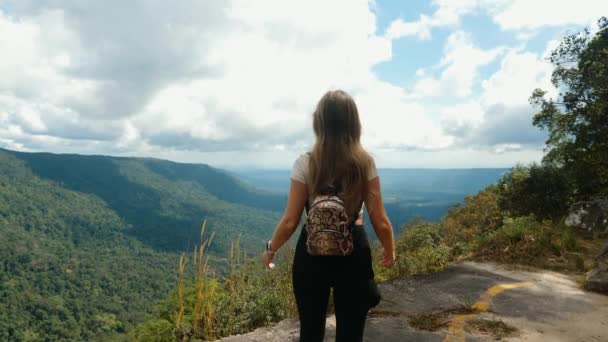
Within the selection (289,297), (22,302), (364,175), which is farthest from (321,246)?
(22,302)

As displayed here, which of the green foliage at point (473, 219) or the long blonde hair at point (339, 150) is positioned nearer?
the long blonde hair at point (339, 150)

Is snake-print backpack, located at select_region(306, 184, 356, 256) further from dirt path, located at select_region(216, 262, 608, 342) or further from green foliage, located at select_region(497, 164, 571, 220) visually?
green foliage, located at select_region(497, 164, 571, 220)

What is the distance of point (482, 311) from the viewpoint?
14.8 feet

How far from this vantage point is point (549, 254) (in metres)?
7.33

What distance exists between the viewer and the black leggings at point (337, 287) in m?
2.02

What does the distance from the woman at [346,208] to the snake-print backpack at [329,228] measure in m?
0.07

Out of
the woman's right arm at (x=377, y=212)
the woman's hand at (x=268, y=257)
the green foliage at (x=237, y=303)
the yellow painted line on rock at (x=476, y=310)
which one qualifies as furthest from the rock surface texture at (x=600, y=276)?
the woman's hand at (x=268, y=257)

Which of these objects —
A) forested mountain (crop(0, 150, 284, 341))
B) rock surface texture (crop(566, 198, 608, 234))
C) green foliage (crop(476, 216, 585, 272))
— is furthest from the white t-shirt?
forested mountain (crop(0, 150, 284, 341))

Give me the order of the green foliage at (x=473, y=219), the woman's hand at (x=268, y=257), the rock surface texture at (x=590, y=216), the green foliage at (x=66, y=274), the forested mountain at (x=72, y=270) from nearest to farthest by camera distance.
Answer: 1. the woman's hand at (x=268, y=257)
2. the rock surface texture at (x=590, y=216)
3. the green foliage at (x=473, y=219)
4. the green foliage at (x=66, y=274)
5. the forested mountain at (x=72, y=270)

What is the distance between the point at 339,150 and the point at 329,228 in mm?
435

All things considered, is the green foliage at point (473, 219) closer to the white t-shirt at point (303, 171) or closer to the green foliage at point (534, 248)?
the green foliage at point (534, 248)

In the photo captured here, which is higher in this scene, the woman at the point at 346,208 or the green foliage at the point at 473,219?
the woman at the point at 346,208

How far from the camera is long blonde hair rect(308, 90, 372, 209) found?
2.04 meters

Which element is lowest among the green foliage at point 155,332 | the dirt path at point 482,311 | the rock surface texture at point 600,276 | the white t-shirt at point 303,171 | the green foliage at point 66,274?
the green foliage at point 66,274
